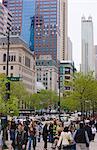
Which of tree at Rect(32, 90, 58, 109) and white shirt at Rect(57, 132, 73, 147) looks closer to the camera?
white shirt at Rect(57, 132, 73, 147)

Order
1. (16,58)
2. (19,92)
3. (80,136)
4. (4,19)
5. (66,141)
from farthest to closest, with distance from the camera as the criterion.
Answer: (4,19) < (16,58) < (19,92) < (80,136) < (66,141)

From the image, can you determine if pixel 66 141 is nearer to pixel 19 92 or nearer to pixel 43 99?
pixel 19 92

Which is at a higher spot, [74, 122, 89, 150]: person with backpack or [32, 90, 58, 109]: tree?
[32, 90, 58, 109]: tree

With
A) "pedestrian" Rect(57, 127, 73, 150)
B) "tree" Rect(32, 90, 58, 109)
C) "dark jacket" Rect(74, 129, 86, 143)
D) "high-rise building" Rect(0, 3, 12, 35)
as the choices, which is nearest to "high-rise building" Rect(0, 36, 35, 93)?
"tree" Rect(32, 90, 58, 109)

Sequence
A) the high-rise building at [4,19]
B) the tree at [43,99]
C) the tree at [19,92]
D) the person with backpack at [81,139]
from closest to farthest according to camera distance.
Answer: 1. the person with backpack at [81,139]
2. the tree at [19,92]
3. the tree at [43,99]
4. the high-rise building at [4,19]

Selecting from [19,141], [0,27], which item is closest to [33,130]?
[19,141]

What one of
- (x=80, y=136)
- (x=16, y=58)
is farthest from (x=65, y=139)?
(x=16, y=58)

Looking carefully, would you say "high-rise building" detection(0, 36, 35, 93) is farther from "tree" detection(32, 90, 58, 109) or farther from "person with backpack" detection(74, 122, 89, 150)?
"person with backpack" detection(74, 122, 89, 150)

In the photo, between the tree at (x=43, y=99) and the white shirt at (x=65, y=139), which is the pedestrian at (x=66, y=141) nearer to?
the white shirt at (x=65, y=139)

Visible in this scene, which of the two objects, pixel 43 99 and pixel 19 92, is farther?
pixel 43 99

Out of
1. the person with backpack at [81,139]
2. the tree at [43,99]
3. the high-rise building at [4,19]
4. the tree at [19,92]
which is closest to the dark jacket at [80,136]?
the person with backpack at [81,139]

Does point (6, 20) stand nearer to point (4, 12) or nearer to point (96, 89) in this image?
point (4, 12)

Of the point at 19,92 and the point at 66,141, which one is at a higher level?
the point at 19,92

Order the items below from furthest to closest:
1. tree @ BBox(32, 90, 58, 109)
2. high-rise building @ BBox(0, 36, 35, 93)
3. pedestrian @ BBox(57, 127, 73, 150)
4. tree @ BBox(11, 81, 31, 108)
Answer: high-rise building @ BBox(0, 36, 35, 93), tree @ BBox(32, 90, 58, 109), tree @ BBox(11, 81, 31, 108), pedestrian @ BBox(57, 127, 73, 150)
